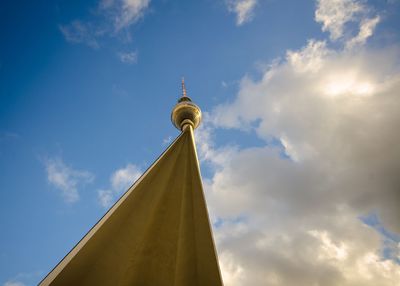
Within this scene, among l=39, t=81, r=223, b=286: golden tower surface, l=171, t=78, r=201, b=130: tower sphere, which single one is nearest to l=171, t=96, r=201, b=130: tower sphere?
l=171, t=78, r=201, b=130: tower sphere

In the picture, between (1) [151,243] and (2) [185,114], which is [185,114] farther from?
(1) [151,243]

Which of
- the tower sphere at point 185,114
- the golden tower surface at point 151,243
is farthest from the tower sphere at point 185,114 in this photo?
the golden tower surface at point 151,243

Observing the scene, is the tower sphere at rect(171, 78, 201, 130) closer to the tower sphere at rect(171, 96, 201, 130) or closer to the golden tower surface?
the tower sphere at rect(171, 96, 201, 130)

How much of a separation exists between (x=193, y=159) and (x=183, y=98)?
34.4ft

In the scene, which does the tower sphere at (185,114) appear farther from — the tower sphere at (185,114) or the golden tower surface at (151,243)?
the golden tower surface at (151,243)

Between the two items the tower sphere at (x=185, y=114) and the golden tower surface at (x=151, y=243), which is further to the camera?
the tower sphere at (x=185, y=114)

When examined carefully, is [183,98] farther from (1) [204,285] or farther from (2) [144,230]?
(1) [204,285]

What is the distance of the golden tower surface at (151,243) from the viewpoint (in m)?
6.80

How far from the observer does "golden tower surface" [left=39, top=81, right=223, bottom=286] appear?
6.80 m

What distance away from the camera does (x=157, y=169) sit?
12336 mm

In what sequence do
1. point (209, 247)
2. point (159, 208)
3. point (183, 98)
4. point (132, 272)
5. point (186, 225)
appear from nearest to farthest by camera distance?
point (132, 272), point (209, 247), point (186, 225), point (159, 208), point (183, 98)

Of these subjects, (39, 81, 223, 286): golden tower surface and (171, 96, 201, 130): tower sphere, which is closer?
(39, 81, 223, 286): golden tower surface

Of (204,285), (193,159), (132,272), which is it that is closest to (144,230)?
(132,272)

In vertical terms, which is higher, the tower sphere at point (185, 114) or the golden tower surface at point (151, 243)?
the tower sphere at point (185, 114)
